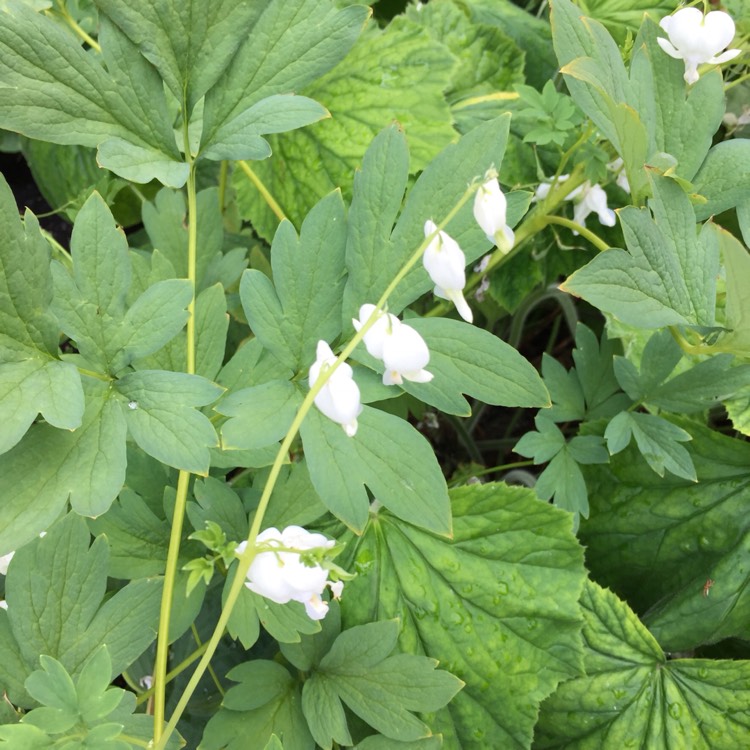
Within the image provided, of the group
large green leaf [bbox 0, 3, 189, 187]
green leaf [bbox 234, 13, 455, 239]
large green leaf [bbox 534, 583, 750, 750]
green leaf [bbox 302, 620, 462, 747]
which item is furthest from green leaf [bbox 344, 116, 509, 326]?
large green leaf [bbox 534, 583, 750, 750]

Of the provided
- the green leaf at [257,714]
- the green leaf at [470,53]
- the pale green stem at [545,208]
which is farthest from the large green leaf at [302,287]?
the green leaf at [470,53]

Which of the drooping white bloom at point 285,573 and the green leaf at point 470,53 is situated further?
the green leaf at point 470,53

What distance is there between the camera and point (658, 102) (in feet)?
3.34

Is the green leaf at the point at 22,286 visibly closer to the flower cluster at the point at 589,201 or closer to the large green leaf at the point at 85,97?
the large green leaf at the point at 85,97

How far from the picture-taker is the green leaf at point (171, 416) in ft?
2.60

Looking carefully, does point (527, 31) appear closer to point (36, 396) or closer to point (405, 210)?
point (405, 210)

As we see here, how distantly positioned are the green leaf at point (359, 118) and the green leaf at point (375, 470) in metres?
0.74

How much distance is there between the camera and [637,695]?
1246mm

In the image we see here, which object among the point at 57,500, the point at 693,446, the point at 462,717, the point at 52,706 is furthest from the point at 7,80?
the point at 693,446

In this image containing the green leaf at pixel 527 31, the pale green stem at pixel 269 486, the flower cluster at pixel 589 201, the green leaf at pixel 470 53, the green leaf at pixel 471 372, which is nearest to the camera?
the pale green stem at pixel 269 486

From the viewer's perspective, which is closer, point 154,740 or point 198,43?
point 154,740

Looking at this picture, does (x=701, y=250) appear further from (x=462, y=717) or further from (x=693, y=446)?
(x=462, y=717)

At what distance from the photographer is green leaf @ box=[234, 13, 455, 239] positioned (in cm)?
146

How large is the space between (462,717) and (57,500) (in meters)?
0.73
